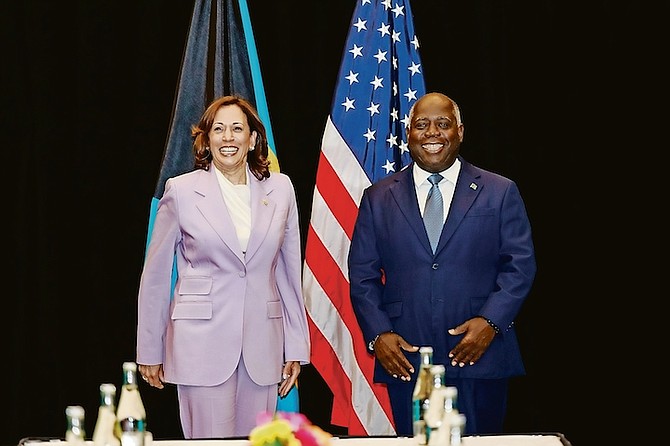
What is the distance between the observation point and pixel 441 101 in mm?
3432

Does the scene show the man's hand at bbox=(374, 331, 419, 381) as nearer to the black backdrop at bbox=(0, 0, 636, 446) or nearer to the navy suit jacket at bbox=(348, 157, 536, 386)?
the navy suit jacket at bbox=(348, 157, 536, 386)

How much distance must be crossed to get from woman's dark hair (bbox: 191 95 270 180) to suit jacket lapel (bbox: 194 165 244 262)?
0.35 feet

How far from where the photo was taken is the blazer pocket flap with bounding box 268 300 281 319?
3.28 m

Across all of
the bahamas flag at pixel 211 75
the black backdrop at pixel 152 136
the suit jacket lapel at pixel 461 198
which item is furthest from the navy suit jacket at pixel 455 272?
the black backdrop at pixel 152 136

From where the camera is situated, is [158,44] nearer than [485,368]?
No

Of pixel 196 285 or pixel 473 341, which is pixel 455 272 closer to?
pixel 473 341

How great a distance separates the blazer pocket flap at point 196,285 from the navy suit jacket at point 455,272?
55cm

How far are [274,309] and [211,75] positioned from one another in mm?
1310

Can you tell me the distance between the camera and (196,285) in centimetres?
320

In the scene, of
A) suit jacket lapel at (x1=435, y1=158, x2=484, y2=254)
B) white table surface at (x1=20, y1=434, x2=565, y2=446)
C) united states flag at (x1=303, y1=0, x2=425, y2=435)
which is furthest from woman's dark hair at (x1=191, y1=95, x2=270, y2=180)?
white table surface at (x1=20, y1=434, x2=565, y2=446)

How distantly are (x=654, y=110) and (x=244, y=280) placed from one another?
2302 mm

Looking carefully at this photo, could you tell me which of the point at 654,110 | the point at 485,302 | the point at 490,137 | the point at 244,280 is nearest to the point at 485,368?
the point at 485,302

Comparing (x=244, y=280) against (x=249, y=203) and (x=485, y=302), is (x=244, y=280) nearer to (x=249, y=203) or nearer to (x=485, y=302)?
(x=249, y=203)

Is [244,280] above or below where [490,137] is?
below
